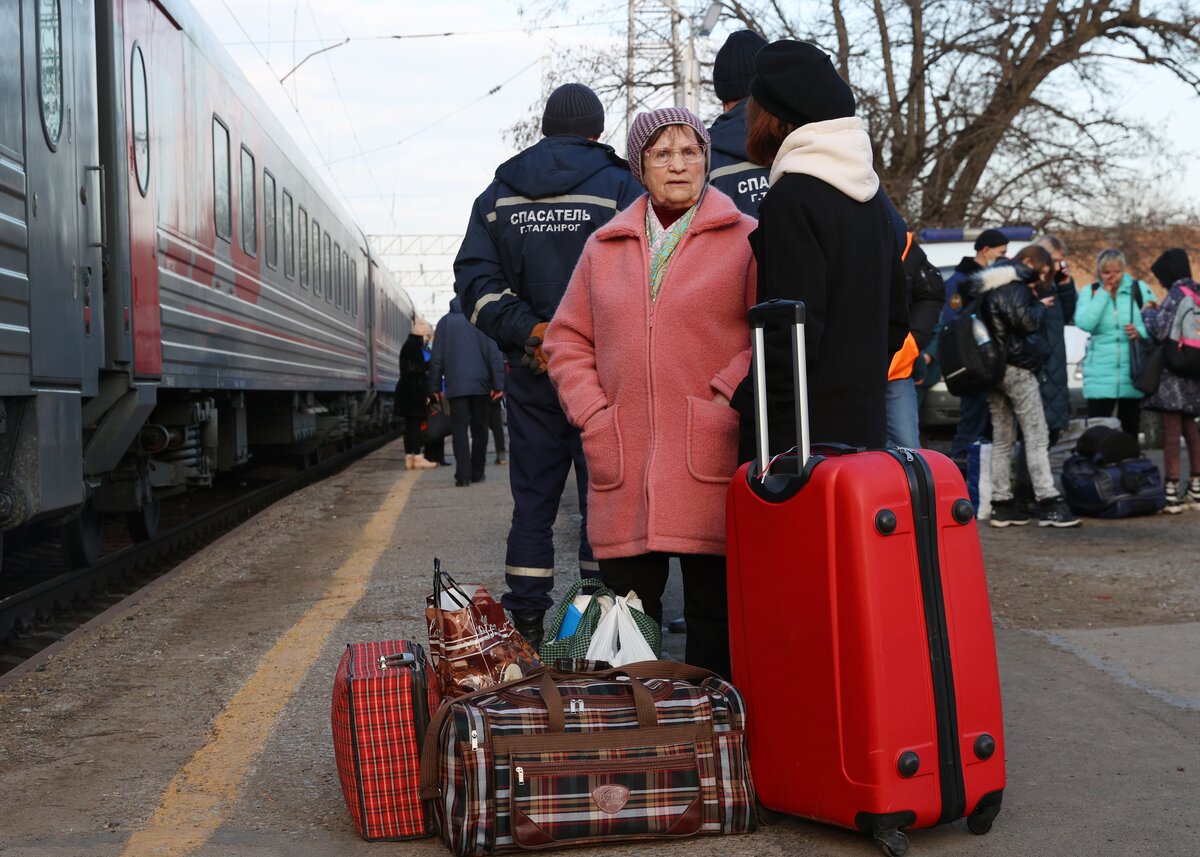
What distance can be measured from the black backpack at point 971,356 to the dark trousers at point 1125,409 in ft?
6.88

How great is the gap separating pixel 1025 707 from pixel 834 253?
64.2 inches

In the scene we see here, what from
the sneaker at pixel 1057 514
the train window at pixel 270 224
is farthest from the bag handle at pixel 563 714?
the train window at pixel 270 224

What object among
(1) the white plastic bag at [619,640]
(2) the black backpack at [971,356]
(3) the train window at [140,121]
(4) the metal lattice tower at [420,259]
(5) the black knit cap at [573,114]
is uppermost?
(4) the metal lattice tower at [420,259]

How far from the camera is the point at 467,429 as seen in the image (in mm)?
13117

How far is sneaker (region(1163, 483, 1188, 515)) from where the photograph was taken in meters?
9.26

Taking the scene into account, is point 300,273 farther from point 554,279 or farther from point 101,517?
point 554,279

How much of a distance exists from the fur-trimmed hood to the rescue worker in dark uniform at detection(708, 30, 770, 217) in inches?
52.2

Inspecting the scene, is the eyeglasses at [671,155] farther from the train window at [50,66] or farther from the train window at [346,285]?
→ the train window at [346,285]

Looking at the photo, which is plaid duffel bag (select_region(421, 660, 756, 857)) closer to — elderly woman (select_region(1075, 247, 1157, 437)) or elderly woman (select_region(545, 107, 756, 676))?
elderly woman (select_region(545, 107, 756, 676))

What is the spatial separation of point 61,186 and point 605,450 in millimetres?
3205

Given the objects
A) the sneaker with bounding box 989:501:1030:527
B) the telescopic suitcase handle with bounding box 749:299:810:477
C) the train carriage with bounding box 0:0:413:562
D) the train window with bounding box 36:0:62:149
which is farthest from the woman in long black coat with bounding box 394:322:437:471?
the telescopic suitcase handle with bounding box 749:299:810:477

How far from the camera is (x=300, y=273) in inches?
569

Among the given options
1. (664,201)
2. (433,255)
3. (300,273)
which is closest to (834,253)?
(664,201)

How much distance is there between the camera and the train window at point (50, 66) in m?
5.82
